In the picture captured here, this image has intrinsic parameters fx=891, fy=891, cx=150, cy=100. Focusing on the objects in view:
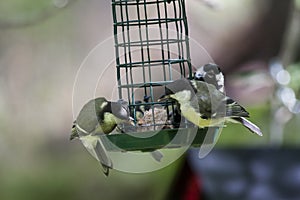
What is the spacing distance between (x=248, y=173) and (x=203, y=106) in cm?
192

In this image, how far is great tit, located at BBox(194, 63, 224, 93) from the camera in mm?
3487

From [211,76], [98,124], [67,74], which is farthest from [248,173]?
[67,74]

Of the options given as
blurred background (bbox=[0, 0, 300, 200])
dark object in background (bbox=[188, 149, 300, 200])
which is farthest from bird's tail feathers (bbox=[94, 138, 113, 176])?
blurred background (bbox=[0, 0, 300, 200])

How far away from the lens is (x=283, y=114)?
596 centimetres

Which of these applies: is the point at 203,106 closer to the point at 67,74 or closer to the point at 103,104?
the point at 103,104

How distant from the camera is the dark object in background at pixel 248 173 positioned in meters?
4.92

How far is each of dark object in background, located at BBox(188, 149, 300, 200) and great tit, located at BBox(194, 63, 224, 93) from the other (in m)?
1.38

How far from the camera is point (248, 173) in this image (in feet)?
16.6

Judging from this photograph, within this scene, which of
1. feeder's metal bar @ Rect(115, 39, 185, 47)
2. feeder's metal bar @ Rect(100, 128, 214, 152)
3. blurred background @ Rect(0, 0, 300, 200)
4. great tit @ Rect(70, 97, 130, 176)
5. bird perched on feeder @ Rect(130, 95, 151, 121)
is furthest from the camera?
blurred background @ Rect(0, 0, 300, 200)

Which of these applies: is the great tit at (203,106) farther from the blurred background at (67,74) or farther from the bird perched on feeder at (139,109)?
the blurred background at (67,74)

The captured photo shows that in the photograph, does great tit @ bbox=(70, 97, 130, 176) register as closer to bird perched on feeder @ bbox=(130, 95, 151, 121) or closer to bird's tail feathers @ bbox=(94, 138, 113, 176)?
bird's tail feathers @ bbox=(94, 138, 113, 176)

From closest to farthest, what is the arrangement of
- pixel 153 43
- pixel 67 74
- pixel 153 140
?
1. pixel 153 140
2. pixel 153 43
3. pixel 67 74

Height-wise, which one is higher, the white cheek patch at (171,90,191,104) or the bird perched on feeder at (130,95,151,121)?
the white cheek patch at (171,90,191,104)

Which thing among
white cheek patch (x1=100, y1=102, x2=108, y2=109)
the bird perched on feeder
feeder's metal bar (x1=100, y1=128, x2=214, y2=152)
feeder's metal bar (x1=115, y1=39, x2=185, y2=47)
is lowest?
feeder's metal bar (x1=100, y1=128, x2=214, y2=152)
